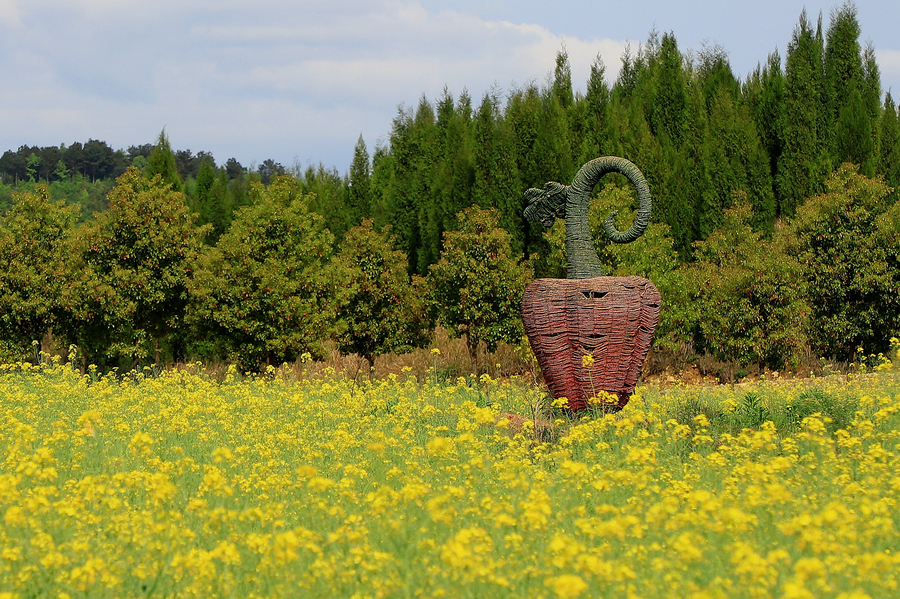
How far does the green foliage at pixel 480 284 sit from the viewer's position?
15.8 metres

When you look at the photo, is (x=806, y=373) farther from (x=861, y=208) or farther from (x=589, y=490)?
(x=589, y=490)

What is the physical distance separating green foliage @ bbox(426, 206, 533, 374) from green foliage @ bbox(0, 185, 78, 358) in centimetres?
792

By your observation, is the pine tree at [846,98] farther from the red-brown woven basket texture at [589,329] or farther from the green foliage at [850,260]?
the red-brown woven basket texture at [589,329]

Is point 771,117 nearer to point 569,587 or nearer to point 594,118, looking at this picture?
point 594,118

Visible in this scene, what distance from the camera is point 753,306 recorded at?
51.5 feet

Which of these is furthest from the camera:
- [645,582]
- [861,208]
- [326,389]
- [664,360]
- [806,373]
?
[664,360]

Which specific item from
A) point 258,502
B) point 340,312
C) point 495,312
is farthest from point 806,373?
point 258,502

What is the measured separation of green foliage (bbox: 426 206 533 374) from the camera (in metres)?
15.8

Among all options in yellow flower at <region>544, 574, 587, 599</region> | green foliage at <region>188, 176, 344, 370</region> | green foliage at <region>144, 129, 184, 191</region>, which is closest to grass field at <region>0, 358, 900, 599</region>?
yellow flower at <region>544, 574, 587, 599</region>

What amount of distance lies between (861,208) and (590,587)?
14.5 metres

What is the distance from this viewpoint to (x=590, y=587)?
363cm

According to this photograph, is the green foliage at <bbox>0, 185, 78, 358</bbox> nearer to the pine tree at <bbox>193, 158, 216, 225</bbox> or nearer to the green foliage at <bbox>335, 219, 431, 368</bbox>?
the green foliage at <bbox>335, 219, 431, 368</bbox>

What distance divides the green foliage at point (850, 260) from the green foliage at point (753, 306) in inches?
20.8

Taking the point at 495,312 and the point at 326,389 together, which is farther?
the point at 495,312
